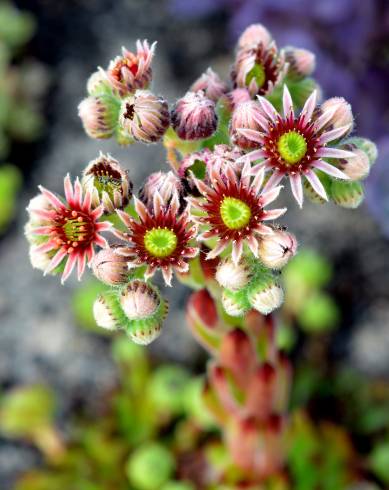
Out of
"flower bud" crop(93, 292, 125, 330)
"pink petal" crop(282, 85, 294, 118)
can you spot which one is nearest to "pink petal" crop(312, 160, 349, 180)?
"pink petal" crop(282, 85, 294, 118)

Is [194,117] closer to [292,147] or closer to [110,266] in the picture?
[292,147]

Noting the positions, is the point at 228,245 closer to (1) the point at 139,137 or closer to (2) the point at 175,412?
(1) the point at 139,137

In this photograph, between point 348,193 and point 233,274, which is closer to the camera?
point 233,274

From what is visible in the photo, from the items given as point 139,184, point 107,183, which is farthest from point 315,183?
point 139,184

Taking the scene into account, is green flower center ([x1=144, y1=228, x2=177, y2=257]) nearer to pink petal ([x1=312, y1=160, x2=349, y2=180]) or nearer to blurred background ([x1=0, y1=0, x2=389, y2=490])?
pink petal ([x1=312, y1=160, x2=349, y2=180])

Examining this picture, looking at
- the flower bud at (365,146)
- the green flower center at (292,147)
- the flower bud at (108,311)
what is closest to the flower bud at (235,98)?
the green flower center at (292,147)

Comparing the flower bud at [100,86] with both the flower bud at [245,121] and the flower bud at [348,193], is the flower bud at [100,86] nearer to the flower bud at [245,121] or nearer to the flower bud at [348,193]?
the flower bud at [245,121]
